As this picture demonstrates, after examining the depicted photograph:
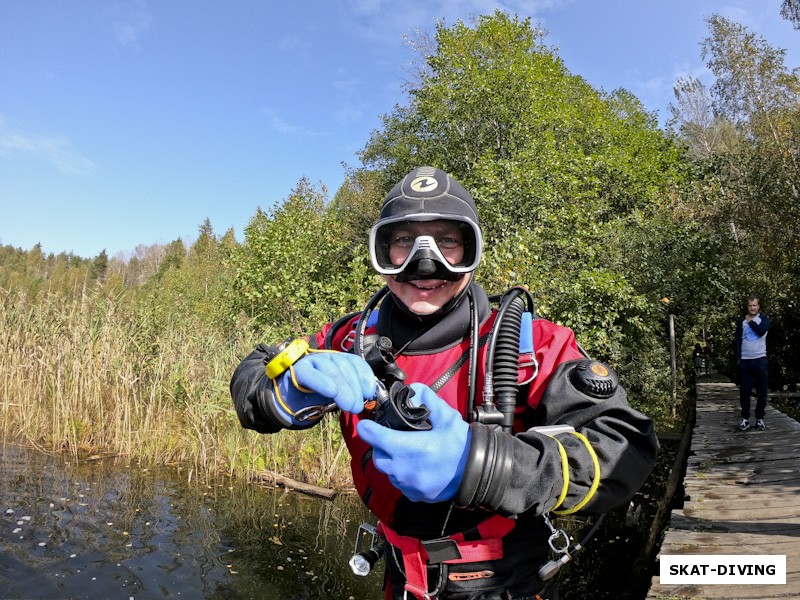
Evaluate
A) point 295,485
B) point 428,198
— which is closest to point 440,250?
point 428,198

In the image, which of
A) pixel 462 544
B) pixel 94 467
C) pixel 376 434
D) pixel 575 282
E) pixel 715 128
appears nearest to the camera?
pixel 376 434

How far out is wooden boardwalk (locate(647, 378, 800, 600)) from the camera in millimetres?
3457

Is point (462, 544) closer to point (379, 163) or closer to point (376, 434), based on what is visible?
point (376, 434)

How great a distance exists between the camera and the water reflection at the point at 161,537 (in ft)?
14.4

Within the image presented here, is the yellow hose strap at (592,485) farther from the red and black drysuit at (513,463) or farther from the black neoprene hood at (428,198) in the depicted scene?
the black neoprene hood at (428,198)

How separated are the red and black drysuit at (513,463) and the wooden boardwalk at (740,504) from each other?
2.24 meters

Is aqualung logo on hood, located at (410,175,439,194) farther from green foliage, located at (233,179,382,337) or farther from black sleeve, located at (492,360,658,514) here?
green foliage, located at (233,179,382,337)

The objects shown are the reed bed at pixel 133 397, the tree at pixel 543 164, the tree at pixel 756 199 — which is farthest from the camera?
the tree at pixel 756 199

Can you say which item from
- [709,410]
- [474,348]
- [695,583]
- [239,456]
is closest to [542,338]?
[474,348]

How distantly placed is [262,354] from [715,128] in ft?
125

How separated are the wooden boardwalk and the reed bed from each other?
4.02 metres

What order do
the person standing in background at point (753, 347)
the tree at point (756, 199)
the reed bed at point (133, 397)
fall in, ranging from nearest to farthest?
the reed bed at point (133, 397), the person standing in background at point (753, 347), the tree at point (756, 199)

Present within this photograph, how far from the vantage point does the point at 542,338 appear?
1718 mm

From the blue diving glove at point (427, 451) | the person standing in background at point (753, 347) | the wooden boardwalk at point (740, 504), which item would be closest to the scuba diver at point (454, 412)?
the blue diving glove at point (427, 451)
